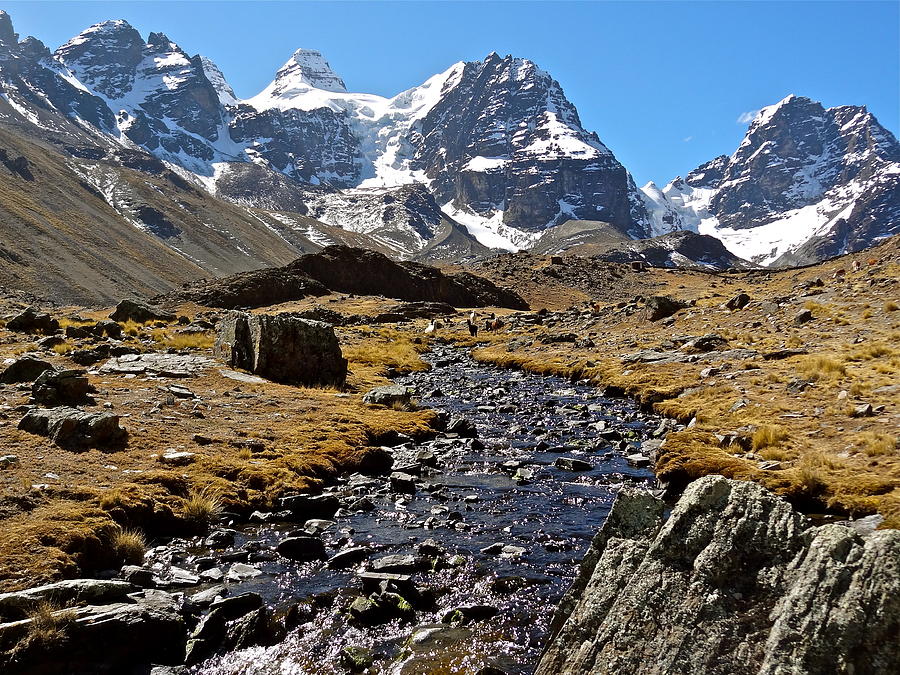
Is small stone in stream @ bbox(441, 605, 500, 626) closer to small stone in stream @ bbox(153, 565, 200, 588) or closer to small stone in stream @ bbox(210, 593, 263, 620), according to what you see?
small stone in stream @ bbox(210, 593, 263, 620)

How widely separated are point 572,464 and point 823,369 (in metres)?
13.2

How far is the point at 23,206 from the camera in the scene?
172250 millimetres

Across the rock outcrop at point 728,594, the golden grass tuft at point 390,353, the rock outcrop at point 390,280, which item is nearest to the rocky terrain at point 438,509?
the rock outcrop at point 728,594

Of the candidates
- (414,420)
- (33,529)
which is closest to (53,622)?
(33,529)

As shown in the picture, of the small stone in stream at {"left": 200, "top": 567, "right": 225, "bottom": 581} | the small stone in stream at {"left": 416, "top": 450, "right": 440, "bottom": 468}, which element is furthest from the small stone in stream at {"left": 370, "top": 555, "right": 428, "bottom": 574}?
the small stone in stream at {"left": 416, "top": 450, "right": 440, "bottom": 468}

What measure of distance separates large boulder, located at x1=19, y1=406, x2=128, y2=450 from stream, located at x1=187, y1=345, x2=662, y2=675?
18.3 ft

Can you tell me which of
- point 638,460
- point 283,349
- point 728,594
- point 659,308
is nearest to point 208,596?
point 728,594

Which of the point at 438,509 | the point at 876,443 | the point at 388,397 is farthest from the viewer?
the point at 388,397

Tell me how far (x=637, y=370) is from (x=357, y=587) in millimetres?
26730

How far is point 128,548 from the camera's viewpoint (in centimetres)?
1112

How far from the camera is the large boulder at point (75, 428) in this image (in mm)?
15016

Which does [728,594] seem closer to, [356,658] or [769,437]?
[356,658]

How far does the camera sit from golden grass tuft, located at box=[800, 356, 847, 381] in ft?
74.4

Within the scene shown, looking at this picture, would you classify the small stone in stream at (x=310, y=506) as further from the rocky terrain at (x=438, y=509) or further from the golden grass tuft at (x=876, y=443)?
the golden grass tuft at (x=876, y=443)
